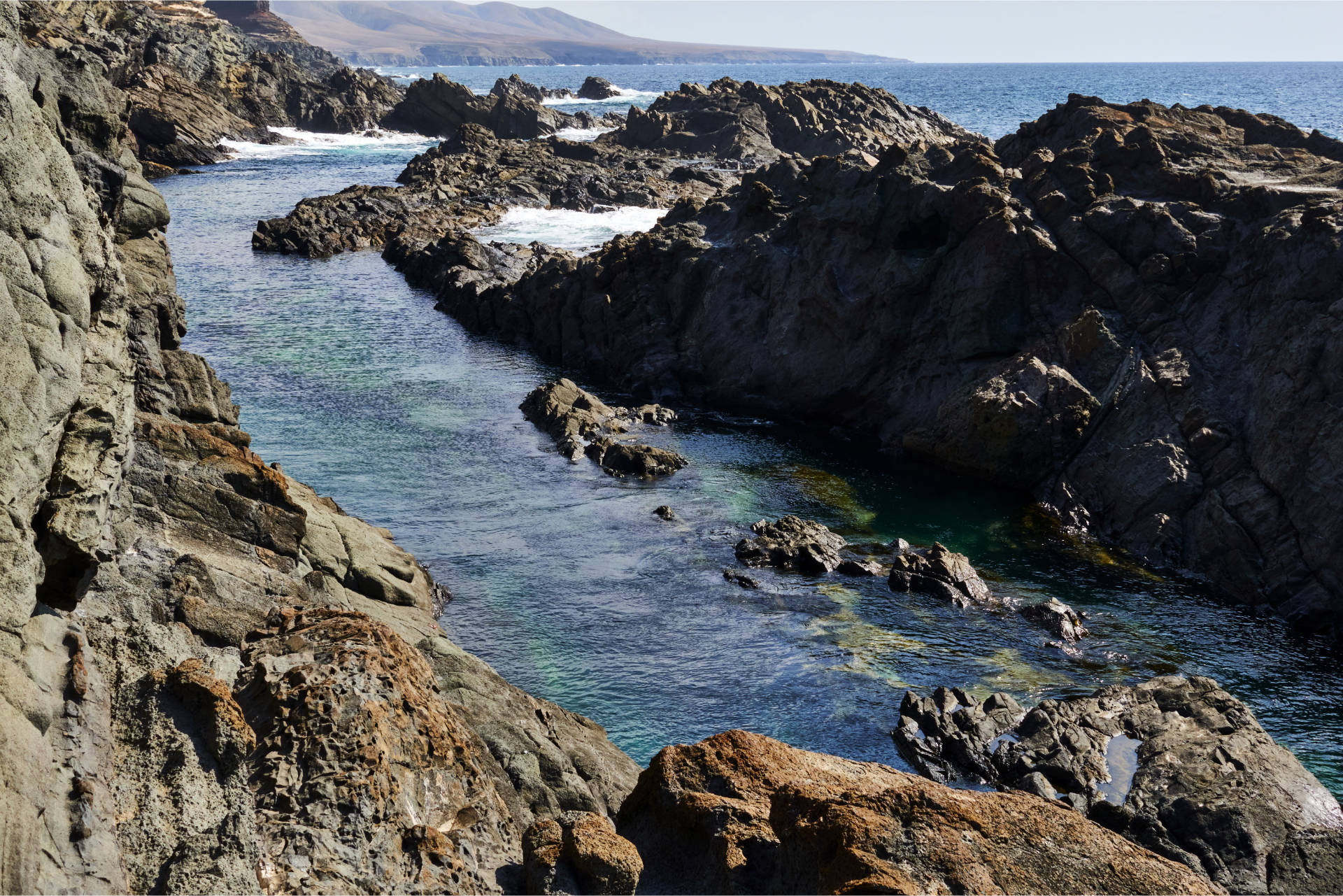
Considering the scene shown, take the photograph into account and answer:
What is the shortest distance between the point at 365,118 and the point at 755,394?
408 ft

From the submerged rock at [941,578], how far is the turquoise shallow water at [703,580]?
1.62 ft

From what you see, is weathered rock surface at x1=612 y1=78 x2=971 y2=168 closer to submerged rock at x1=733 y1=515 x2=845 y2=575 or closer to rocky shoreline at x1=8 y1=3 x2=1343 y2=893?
submerged rock at x1=733 y1=515 x2=845 y2=575

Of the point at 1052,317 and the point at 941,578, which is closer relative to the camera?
the point at 941,578

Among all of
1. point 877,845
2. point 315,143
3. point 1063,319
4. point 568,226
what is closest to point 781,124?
point 568,226

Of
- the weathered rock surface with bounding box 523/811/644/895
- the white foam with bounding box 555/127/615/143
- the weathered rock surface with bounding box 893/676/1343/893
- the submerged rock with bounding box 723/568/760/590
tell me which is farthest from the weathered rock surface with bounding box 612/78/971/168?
the weathered rock surface with bounding box 523/811/644/895

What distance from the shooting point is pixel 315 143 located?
138 m

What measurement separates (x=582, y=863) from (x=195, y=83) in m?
143

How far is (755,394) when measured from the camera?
154 ft

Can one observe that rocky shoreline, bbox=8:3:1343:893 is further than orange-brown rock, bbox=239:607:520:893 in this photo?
No

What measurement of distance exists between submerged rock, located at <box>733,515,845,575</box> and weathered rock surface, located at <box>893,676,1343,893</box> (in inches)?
306

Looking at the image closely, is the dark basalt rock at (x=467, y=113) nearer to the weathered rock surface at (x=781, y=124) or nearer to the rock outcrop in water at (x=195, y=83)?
the rock outcrop in water at (x=195, y=83)

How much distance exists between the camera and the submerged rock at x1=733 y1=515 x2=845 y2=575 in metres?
31.2

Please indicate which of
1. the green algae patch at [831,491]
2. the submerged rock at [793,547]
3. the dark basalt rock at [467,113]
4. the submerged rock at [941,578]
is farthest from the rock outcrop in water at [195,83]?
the submerged rock at [941,578]

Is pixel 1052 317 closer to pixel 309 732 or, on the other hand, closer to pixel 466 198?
pixel 309 732
